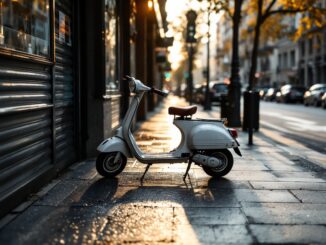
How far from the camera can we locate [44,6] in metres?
6.36

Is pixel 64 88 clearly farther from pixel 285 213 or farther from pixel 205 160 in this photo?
pixel 285 213

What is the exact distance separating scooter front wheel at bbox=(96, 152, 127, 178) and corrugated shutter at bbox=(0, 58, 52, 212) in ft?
2.13

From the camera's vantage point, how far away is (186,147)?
A: 22.9 feet

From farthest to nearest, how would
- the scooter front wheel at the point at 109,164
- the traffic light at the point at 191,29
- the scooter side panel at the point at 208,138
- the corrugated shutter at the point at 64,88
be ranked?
the traffic light at the point at 191,29 → the corrugated shutter at the point at 64,88 → the scooter front wheel at the point at 109,164 → the scooter side panel at the point at 208,138

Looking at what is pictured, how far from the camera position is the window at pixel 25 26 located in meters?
4.95

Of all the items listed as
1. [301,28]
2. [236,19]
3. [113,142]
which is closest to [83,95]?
[113,142]

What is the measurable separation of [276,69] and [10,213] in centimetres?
6966

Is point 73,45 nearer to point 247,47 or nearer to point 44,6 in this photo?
point 44,6

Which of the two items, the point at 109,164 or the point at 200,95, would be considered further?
the point at 200,95

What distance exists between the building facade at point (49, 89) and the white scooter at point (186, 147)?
2.39ft

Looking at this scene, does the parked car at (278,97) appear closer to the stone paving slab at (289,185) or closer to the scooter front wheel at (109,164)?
the stone paving slab at (289,185)

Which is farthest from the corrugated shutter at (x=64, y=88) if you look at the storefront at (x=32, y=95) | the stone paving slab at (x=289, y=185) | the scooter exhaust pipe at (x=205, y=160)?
the stone paving slab at (x=289, y=185)

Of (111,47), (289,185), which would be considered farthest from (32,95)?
(111,47)

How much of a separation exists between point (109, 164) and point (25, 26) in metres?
2.22
